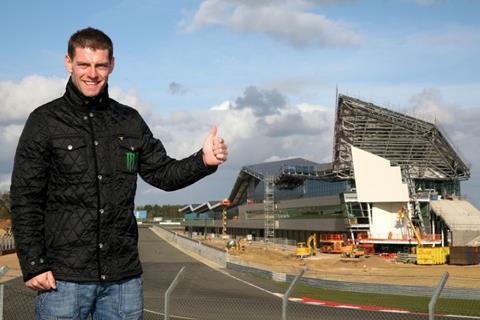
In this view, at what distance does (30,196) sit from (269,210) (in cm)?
9574

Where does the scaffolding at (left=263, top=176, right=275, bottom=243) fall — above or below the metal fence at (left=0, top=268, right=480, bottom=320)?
above

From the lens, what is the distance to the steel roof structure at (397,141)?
74750mm

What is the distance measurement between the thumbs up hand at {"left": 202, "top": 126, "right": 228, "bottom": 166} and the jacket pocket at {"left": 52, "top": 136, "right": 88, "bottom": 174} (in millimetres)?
732

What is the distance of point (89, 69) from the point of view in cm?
378

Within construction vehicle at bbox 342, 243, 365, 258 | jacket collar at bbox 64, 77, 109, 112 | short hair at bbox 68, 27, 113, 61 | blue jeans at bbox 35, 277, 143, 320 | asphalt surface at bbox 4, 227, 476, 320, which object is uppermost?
short hair at bbox 68, 27, 113, 61

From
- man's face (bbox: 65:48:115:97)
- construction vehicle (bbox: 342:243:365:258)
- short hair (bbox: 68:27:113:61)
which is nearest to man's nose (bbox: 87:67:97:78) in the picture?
man's face (bbox: 65:48:115:97)

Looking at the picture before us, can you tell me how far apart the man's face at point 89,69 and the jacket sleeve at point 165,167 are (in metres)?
0.43

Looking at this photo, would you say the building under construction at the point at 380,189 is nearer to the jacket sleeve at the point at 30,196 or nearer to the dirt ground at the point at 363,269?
the dirt ground at the point at 363,269

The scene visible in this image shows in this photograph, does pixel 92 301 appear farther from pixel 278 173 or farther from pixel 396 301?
pixel 278 173

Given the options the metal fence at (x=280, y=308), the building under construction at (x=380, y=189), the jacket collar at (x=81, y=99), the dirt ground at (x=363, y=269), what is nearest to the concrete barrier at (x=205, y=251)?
the dirt ground at (x=363, y=269)

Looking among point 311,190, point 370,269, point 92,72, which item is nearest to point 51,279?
point 92,72

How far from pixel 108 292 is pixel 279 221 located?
9388 centimetres

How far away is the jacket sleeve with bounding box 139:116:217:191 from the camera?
13.2 feet

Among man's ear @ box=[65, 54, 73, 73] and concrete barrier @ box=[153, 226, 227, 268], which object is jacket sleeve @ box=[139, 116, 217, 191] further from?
concrete barrier @ box=[153, 226, 227, 268]
